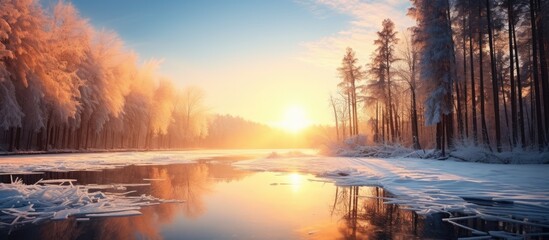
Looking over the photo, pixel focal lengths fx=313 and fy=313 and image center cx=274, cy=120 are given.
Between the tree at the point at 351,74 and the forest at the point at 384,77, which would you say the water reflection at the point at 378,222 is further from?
the tree at the point at 351,74

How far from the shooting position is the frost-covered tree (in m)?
21.1

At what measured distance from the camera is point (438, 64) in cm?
2159

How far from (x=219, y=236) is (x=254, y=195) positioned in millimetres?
3805

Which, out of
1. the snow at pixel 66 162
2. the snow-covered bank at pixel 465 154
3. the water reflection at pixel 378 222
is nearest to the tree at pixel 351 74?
the snow-covered bank at pixel 465 154

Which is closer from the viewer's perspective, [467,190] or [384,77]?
[467,190]

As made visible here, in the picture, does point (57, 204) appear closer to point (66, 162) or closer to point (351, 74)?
point (66, 162)

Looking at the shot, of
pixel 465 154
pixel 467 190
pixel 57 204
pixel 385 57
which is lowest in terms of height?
pixel 57 204

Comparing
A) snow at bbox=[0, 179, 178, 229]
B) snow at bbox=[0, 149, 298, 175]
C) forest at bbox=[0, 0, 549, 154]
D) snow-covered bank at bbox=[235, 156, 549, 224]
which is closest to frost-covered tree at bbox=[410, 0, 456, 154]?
forest at bbox=[0, 0, 549, 154]

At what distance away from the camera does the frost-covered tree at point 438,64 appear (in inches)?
830

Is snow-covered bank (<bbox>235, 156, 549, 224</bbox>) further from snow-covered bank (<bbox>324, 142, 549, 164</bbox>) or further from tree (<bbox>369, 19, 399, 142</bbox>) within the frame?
tree (<bbox>369, 19, 399, 142</bbox>)

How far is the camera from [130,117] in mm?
46531

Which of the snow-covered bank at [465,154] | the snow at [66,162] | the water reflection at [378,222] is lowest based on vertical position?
the water reflection at [378,222]

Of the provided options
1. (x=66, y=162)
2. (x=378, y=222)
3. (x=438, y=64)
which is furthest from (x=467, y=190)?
(x=66, y=162)

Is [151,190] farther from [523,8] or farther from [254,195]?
[523,8]
